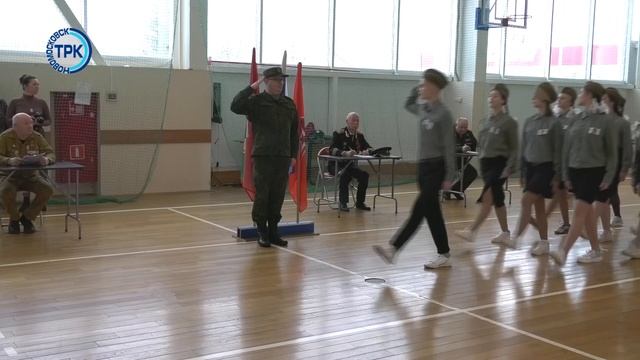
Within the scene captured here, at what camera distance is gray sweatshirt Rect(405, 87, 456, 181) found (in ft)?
16.3

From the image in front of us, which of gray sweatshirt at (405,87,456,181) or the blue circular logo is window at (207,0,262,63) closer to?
the blue circular logo

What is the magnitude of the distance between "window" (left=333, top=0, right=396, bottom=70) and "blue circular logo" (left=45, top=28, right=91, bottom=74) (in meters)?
4.44

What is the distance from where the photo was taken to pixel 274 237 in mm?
6156

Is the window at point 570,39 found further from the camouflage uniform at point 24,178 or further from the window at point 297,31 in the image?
the camouflage uniform at point 24,178

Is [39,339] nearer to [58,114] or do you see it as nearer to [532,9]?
[58,114]

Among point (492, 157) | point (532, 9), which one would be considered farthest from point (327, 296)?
point (532, 9)

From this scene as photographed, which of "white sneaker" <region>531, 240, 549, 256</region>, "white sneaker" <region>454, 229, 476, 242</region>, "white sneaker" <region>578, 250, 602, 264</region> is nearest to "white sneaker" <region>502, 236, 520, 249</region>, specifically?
"white sneaker" <region>531, 240, 549, 256</region>

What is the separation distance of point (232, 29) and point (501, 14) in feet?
16.2

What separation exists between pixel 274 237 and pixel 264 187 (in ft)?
1.65

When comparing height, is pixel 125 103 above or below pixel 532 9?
below

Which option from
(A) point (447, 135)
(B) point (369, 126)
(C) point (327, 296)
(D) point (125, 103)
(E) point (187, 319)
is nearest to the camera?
(E) point (187, 319)

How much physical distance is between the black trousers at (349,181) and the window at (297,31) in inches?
140

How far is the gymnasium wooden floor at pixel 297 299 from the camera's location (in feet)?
11.8

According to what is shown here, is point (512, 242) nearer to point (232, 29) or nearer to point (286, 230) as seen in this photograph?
point (286, 230)
